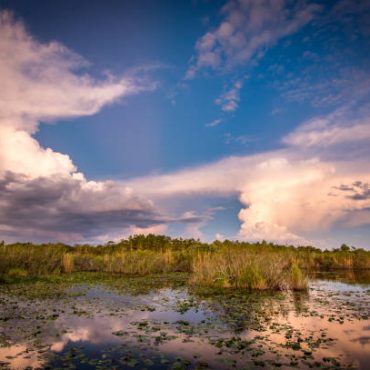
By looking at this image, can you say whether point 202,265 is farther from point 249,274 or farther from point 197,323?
point 197,323

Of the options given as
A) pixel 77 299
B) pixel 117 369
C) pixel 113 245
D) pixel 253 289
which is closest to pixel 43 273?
pixel 77 299

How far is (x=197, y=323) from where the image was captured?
12.0 metres

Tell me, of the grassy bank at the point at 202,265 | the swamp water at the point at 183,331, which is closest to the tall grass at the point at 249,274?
the grassy bank at the point at 202,265

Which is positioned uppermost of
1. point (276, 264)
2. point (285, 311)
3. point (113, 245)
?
point (113, 245)

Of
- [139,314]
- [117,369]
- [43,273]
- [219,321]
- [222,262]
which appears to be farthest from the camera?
[43,273]

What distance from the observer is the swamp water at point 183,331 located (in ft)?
26.3

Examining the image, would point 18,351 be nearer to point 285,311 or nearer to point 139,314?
point 139,314

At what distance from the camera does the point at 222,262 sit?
78.4 ft

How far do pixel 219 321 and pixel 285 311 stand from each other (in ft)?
10.7

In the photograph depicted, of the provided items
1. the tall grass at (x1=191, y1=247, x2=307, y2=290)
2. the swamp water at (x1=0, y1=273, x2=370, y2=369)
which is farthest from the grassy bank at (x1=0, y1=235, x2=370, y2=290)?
the swamp water at (x1=0, y1=273, x2=370, y2=369)

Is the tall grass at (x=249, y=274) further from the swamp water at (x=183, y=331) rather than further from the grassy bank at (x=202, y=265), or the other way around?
the swamp water at (x=183, y=331)

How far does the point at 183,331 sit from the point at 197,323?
4.13ft

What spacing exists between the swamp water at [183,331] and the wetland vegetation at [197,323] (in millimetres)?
29

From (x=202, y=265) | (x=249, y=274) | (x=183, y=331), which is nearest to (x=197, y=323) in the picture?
(x=183, y=331)
